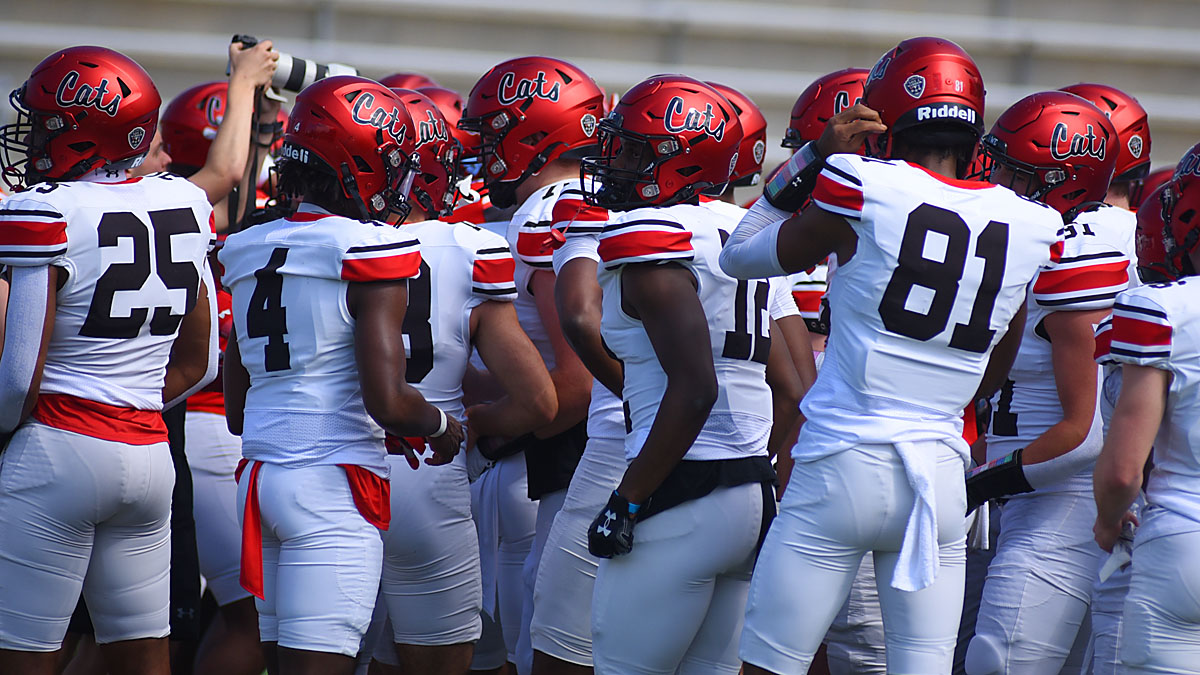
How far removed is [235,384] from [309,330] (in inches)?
16.4

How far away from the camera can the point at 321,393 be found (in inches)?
120

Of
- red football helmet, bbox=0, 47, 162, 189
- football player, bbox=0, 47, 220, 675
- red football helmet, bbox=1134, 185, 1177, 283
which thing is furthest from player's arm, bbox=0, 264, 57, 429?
red football helmet, bbox=1134, 185, 1177, 283

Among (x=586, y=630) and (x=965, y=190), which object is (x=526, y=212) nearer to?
(x=586, y=630)

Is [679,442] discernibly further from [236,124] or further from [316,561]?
[236,124]

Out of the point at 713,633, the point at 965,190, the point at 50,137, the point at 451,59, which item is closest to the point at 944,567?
the point at 713,633

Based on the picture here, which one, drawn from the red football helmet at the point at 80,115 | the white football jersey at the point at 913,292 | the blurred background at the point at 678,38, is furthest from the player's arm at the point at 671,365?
the blurred background at the point at 678,38

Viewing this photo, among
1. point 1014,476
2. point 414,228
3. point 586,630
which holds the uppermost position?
point 414,228

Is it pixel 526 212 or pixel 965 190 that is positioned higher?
pixel 965 190

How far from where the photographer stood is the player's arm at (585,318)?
3383mm

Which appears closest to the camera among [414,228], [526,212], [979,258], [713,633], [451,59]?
[979,258]

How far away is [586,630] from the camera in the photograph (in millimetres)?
3404

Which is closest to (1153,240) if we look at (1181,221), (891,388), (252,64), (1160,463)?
(1181,221)

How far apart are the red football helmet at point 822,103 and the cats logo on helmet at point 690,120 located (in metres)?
1.41

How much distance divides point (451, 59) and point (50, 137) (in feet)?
16.9
